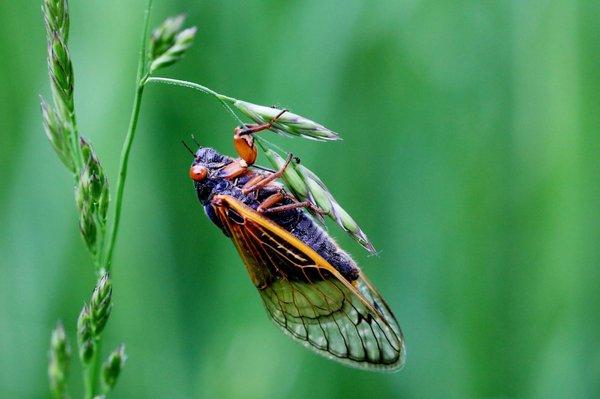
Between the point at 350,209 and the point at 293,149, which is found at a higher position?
the point at 293,149

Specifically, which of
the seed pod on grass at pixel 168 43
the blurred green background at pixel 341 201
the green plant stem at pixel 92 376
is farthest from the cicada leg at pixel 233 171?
the green plant stem at pixel 92 376

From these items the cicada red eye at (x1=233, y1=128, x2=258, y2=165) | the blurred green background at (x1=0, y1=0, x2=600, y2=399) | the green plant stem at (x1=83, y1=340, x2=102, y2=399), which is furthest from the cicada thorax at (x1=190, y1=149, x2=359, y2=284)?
the green plant stem at (x1=83, y1=340, x2=102, y2=399)

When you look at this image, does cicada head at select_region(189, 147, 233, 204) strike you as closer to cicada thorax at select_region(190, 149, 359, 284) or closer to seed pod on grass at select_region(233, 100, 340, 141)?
cicada thorax at select_region(190, 149, 359, 284)

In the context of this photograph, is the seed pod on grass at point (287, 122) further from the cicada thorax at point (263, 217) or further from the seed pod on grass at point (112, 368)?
the seed pod on grass at point (112, 368)

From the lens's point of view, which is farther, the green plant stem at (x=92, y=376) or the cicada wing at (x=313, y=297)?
the cicada wing at (x=313, y=297)

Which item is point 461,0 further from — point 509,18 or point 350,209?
point 350,209

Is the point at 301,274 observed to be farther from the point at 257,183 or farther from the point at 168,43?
the point at 168,43

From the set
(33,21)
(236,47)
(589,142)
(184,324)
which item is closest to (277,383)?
(184,324)
